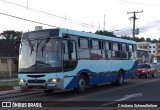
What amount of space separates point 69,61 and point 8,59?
4196cm

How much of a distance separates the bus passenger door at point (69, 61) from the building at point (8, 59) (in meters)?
36.9

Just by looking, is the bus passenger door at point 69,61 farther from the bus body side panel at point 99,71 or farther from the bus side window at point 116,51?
the bus side window at point 116,51

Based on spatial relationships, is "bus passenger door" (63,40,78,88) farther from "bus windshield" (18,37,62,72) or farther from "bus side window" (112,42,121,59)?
"bus side window" (112,42,121,59)

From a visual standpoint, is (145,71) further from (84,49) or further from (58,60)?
(58,60)

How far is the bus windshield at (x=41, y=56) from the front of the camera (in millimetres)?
15633

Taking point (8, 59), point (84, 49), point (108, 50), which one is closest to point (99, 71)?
point (108, 50)

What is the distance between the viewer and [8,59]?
5666cm

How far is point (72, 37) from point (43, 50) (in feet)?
6.03

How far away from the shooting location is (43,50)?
1587 centimetres

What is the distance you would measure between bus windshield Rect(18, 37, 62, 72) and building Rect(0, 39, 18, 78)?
36668 millimetres

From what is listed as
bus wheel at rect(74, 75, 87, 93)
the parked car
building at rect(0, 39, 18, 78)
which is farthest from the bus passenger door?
building at rect(0, 39, 18, 78)

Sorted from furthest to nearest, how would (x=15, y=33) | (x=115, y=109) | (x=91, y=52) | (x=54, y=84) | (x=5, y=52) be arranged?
(x=15, y=33)
(x=5, y=52)
(x=91, y=52)
(x=54, y=84)
(x=115, y=109)

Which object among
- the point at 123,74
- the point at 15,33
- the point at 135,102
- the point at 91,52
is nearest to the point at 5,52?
the point at 15,33

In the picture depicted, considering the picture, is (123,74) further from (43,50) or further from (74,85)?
(43,50)
